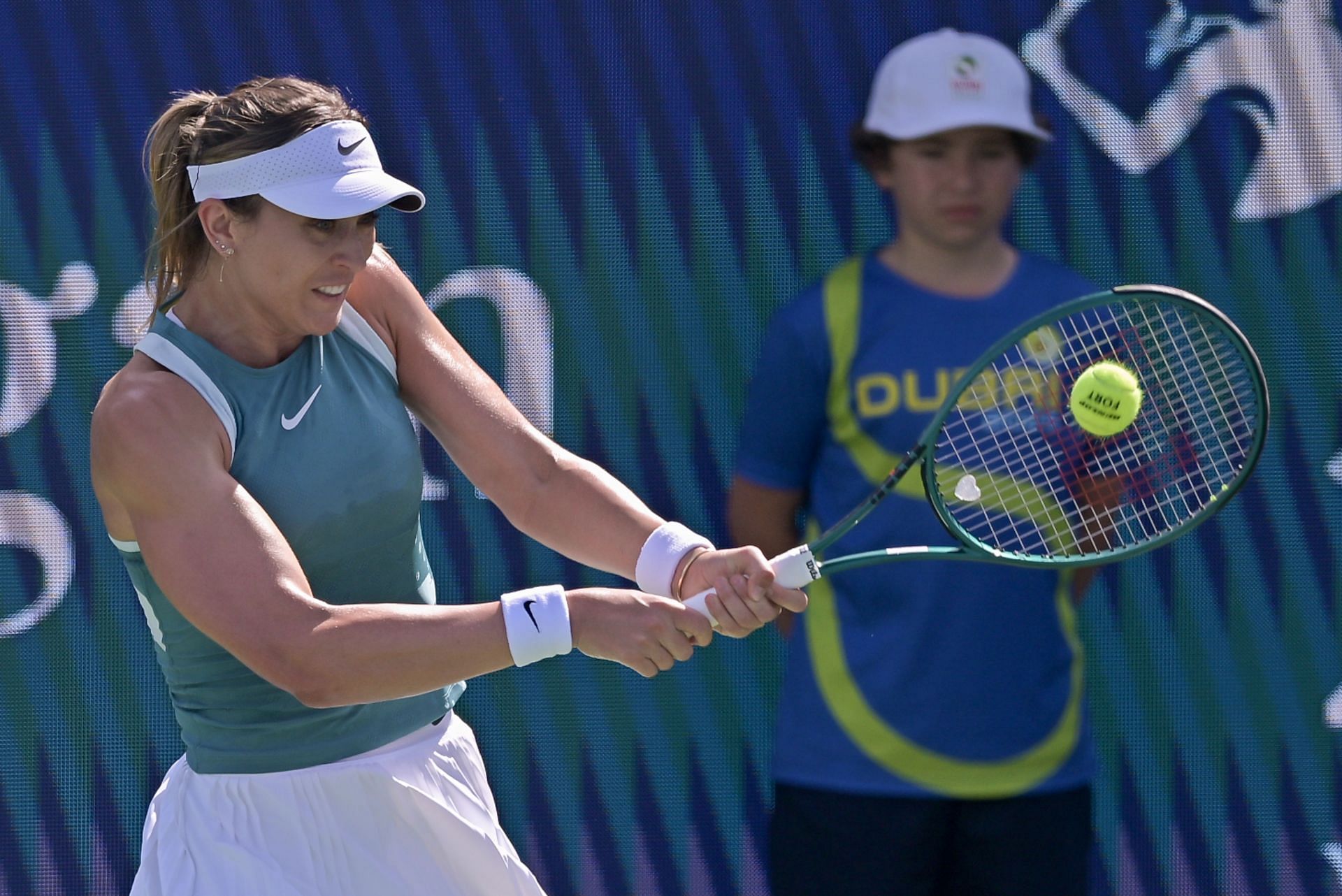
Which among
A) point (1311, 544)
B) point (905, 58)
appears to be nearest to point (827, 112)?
point (905, 58)

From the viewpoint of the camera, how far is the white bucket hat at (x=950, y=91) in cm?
239

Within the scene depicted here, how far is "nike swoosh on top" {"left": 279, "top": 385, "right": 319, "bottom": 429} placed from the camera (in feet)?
6.22

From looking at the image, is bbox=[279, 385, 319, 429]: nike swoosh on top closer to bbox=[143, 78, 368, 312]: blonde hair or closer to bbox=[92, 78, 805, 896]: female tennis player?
bbox=[92, 78, 805, 896]: female tennis player

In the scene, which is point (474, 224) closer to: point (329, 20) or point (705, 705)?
point (329, 20)

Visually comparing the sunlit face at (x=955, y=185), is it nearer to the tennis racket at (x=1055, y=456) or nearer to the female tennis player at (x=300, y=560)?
the tennis racket at (x=1055, y=456)

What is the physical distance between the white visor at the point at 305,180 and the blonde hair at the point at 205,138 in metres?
0.01

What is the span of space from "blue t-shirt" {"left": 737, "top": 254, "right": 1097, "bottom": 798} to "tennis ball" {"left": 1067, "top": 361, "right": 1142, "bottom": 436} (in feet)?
0.72

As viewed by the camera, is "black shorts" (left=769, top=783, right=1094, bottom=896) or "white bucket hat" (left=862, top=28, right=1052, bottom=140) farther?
"white bucket hat" (left=862, top=28, right=1052, bottom=140)

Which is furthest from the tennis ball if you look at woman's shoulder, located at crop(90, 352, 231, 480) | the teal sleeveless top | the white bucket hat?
woman's shoulder, located at crop(90, 352, 231, 480)

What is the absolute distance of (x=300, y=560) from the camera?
6.27ft

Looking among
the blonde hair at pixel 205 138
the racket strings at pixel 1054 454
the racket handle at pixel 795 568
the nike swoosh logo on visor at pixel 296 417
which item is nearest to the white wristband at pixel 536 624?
the racket handle at pixel 795 568

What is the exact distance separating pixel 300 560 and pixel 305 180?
1.40ft

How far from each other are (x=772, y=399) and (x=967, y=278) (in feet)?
1.05

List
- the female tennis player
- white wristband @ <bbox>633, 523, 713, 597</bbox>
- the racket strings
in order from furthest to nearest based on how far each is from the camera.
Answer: the racket strings < white wristband @ <bbox>633, 523, 713, 597</bbox> < the female tennis player
